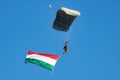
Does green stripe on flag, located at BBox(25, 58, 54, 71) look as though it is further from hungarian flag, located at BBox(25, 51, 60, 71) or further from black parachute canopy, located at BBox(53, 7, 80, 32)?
black parachute canopy, located at BBox(53, 7, 80, 32)

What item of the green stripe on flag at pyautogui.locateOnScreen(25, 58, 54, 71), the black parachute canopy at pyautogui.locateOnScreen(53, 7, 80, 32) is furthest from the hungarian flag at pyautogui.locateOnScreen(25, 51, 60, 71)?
the black parachute canopy at pyautogui.locateOnScreen(53, 7, 80, 32)

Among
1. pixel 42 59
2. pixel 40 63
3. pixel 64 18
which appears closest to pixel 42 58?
pixel 42 59

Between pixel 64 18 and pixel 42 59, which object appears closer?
pixel 42 59

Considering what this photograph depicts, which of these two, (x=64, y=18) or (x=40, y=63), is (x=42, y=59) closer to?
(x=40, y=63)

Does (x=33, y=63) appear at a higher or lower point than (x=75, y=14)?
lower

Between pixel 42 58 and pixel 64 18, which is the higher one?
pixel 64 18

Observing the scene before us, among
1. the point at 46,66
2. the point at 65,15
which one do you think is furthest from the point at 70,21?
the point at 46,66

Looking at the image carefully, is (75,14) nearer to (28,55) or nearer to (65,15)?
(65,15)
